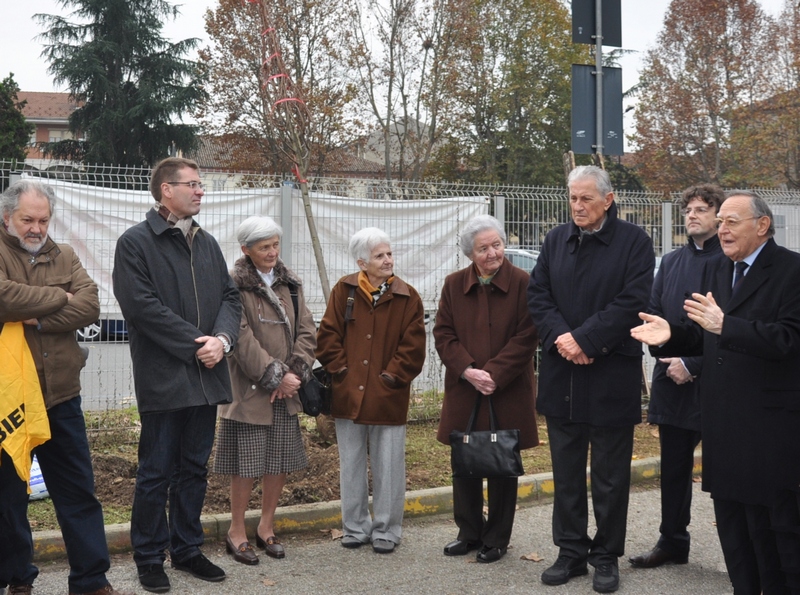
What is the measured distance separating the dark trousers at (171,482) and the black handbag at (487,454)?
1459 millimetres

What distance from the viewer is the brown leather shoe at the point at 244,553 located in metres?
5.10

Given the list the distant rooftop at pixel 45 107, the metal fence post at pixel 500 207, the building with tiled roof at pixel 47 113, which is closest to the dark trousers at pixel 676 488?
the metal fence post at pixel 500 207

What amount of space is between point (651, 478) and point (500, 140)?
3379 cm

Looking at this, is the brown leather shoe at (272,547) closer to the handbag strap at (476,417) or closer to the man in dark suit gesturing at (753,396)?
the handbag strap at (476,417)

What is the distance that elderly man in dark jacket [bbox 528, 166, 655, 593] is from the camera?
4.77 meters

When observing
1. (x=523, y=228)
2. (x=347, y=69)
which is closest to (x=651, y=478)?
(x=523, y=228)

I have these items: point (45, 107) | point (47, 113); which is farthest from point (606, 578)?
point (45, 107)

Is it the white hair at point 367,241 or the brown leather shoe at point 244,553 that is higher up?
the white hair at point 367,241

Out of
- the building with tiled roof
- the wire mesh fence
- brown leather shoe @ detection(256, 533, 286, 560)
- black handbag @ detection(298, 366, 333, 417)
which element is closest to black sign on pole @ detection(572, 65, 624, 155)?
the wire mesh fence

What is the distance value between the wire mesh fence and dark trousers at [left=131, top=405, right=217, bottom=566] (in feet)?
9.66

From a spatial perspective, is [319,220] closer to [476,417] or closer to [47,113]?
[476,417]

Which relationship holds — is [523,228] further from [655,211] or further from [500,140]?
[500,140]

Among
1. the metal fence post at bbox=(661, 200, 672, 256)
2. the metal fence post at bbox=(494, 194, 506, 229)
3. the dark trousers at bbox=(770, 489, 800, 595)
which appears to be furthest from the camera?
the metal fence post at bbox=(661, 200, 672, 256)

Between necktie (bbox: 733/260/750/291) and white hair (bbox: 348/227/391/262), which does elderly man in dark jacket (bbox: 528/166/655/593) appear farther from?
white hair (bbox: 348/227/391/262)
